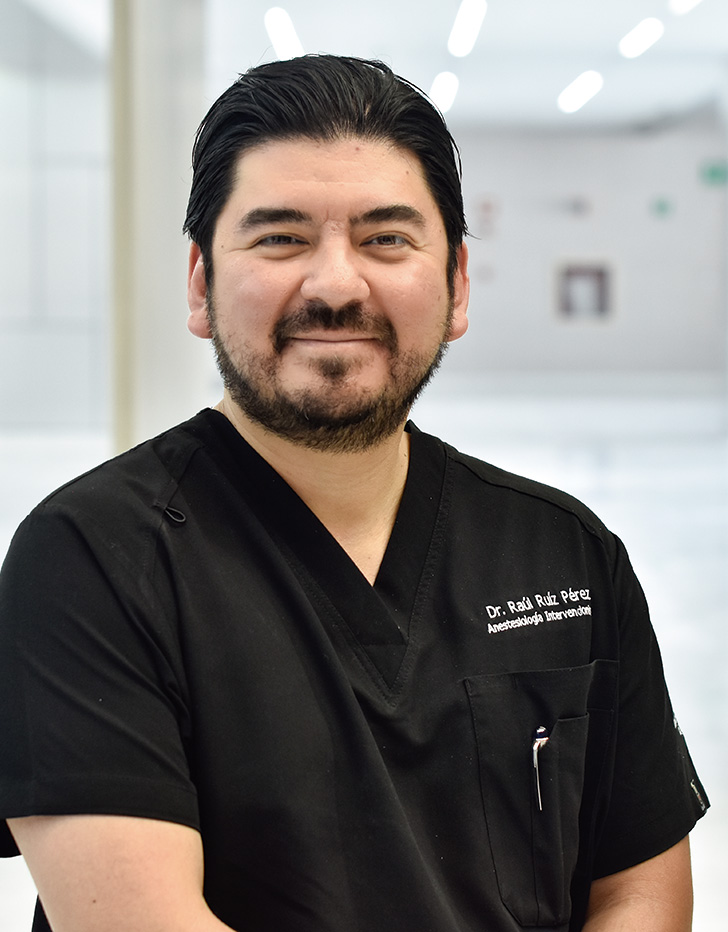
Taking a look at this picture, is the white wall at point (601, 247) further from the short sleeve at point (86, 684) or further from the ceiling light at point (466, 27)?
the short sleeve at point (86, 684)

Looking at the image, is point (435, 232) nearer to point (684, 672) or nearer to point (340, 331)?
point (340, 331)

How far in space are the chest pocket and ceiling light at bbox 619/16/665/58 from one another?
962 centimetres

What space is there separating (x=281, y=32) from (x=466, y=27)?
172 cm

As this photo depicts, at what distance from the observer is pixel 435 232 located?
1.07 metres

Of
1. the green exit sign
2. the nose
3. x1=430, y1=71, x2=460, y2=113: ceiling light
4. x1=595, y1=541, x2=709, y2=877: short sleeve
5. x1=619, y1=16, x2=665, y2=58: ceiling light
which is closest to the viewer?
the nose

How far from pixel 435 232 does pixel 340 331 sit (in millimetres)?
163

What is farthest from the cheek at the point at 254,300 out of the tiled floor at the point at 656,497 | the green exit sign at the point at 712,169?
the green exit sign at the point at 712,169

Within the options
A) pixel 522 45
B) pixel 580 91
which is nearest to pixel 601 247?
pixel 580 91

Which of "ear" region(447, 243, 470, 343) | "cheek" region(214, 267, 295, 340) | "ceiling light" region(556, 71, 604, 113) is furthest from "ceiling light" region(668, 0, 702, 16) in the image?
"cheek" region(214, 267, 295, 340)

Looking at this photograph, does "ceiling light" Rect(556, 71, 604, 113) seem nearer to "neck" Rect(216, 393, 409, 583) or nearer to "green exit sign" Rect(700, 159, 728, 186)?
"green exit sign" Rect(700, 159, 728, 186)

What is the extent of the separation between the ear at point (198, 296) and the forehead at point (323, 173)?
0.10m

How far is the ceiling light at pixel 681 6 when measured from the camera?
8906mm

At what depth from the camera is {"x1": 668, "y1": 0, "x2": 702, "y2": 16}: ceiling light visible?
8906 mm

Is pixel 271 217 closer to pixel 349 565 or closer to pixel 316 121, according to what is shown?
pixel 316 121
